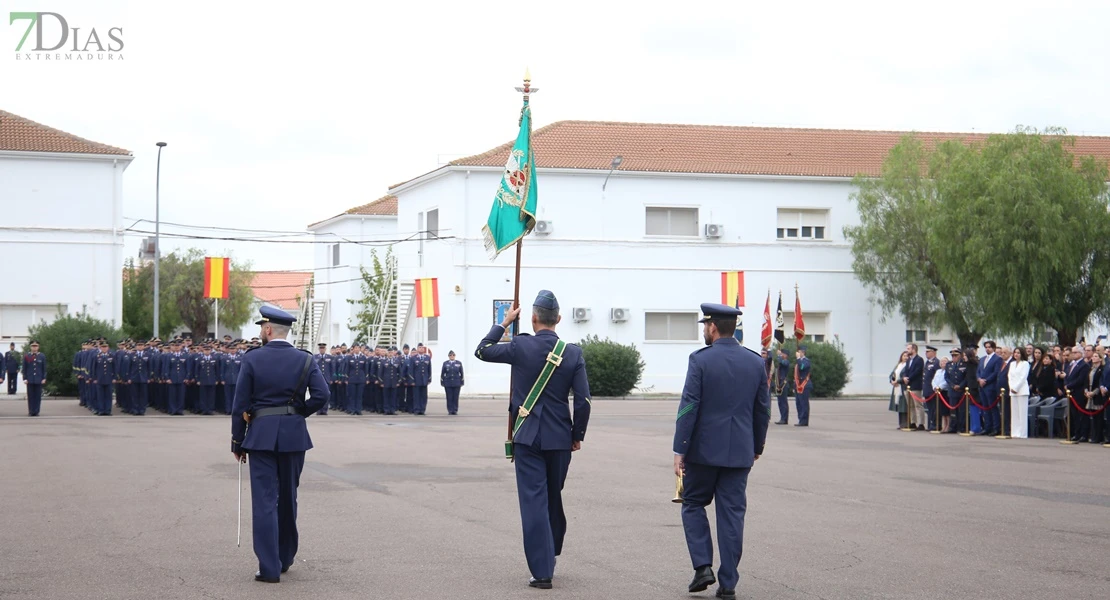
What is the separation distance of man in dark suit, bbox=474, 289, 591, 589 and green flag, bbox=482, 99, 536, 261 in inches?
68.2

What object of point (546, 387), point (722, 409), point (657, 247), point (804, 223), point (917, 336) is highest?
point (804, 223)

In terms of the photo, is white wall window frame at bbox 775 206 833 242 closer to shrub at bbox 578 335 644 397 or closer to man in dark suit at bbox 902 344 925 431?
shrub at bbox 578 335 644 397

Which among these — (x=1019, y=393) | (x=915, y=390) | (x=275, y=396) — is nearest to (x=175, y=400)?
(x=915, y=390)

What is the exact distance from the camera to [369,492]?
13.2 metres

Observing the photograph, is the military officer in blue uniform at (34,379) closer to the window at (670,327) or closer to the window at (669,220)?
the window at (670,327)

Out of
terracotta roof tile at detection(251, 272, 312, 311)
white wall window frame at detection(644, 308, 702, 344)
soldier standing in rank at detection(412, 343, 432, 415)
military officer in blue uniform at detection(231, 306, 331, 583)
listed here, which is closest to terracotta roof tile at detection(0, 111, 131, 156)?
soldier standing in rank at detection(412, 343, 432, 415)

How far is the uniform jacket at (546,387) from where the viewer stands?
27.2ft

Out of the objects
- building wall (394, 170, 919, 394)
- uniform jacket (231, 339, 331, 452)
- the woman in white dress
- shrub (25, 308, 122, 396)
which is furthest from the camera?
building wall (394, 170, 919, 394)

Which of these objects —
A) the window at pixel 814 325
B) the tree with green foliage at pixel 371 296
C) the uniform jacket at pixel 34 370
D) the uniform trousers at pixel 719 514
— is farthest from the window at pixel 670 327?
the uniform trousers at pixel 719 514

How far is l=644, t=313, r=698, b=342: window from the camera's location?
44.0 meters

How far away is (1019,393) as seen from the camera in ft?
76.7

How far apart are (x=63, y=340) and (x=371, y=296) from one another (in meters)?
20.0

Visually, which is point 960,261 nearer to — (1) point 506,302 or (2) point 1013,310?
(2) point 1013,310

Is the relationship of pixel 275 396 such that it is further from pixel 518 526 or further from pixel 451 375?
pixel 451 375
